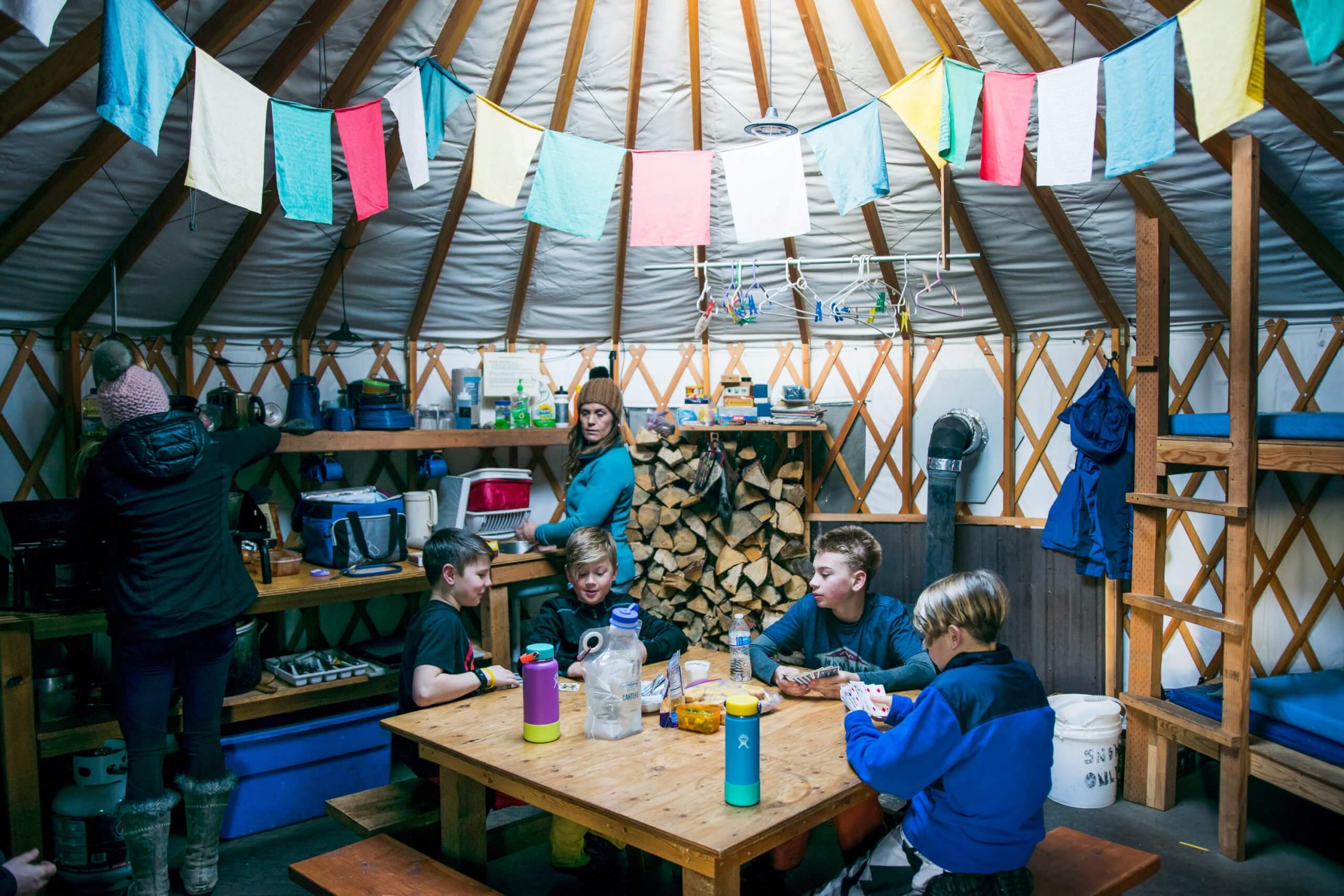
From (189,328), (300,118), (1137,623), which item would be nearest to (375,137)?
(300,118)

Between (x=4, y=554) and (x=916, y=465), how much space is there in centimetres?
413

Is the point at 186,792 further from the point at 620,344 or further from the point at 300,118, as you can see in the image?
the point at 620,344

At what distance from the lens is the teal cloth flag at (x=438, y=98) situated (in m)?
2.95

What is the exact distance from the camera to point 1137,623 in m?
3.47

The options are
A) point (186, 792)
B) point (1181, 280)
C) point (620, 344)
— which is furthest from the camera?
point (620, 344)

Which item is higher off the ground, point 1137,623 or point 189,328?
point 189,328

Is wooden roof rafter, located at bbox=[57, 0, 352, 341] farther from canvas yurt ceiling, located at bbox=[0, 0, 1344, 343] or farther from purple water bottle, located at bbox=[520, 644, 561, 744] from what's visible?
purple water bottle, located at bbox=[520, 644, 561, 744]

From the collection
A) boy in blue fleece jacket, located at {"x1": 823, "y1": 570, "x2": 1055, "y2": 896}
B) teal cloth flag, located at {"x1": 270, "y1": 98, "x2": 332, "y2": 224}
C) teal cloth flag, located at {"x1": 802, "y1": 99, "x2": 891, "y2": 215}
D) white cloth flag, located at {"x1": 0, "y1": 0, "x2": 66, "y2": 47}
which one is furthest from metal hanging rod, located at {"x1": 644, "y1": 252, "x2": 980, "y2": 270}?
white cloth flag, located at {"x1": 0, "y1": 0, "x2": 66, "y2": 47}

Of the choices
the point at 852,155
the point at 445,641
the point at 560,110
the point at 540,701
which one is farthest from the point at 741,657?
the point at 560,110

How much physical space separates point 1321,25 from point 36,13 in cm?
272

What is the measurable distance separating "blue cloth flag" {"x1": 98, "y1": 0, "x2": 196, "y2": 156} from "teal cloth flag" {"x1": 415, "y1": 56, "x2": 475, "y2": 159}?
0.76 m

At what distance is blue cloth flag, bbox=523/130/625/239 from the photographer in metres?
3.30

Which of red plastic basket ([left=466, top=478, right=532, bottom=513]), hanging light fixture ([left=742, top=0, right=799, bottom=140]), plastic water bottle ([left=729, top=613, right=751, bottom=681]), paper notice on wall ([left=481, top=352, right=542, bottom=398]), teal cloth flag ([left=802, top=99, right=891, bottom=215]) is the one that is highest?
hanging light fixture ([left=742, top=0, right=799, bottom=140])

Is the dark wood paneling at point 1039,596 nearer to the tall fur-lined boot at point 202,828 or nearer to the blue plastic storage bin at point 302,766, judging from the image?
the blue plastic storage bin at point 302,766
